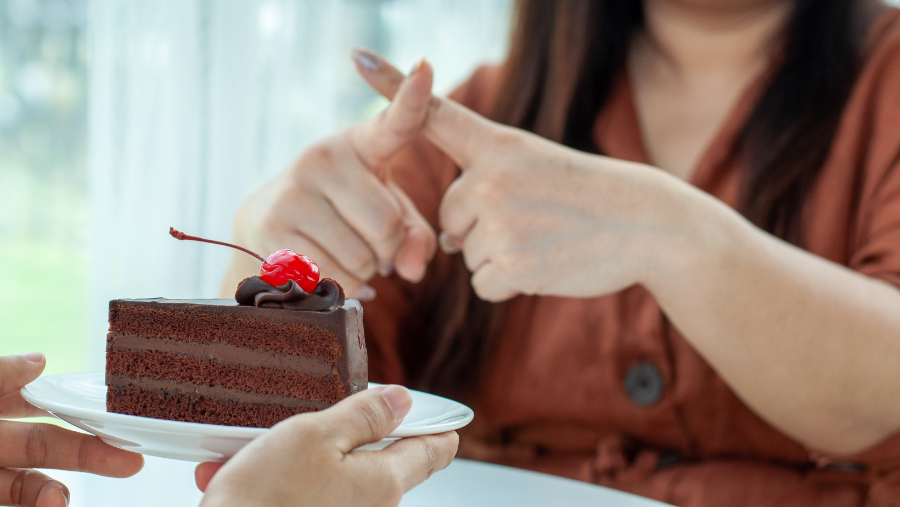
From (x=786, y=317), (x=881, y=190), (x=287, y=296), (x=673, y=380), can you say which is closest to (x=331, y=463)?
(x=287, y=296)

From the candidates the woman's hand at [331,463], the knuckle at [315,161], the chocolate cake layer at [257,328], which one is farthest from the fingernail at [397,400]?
the knuckle at [315,161]

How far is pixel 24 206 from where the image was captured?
2.24 metres

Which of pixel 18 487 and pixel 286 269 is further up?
pixel 286 269

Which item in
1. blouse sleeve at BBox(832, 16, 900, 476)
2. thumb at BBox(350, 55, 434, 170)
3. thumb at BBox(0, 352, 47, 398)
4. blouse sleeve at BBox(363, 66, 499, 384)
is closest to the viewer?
thumb at BBox(0, 352, 47, 398)

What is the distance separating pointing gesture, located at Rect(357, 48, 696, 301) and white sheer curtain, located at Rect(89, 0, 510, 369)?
1.35 m

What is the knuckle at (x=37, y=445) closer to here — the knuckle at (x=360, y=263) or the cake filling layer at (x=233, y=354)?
the cake filling layer at (x=233, y=354)

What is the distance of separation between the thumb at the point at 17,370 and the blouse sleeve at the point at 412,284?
0.70m

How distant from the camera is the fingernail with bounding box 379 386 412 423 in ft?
1.91

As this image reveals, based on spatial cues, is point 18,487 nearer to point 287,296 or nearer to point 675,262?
point 287,296

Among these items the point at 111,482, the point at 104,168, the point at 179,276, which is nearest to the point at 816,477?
the point at 111,482

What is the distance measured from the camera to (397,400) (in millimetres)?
586

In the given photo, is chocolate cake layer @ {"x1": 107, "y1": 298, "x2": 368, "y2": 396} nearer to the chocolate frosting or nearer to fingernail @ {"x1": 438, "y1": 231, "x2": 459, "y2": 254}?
the chocolate frosting

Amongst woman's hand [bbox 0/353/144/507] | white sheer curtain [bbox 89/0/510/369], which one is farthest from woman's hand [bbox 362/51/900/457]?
white sheer curtain [bbox 89/0/510/369]

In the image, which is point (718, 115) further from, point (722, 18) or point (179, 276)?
point (179, 276)
